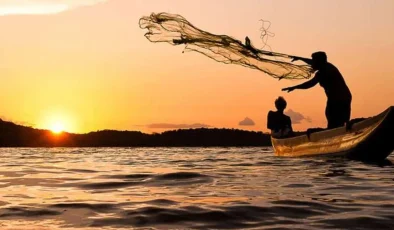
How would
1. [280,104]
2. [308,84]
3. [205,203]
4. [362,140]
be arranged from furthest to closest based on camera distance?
[280,104], [308,84], [362,140], [205,203]

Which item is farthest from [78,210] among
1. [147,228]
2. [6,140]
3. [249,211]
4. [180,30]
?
[6,140]

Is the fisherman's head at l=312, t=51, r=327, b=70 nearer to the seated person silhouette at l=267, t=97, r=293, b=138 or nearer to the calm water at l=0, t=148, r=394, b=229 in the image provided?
the seated person silhouette at l=267, t=97, r=293, b=138

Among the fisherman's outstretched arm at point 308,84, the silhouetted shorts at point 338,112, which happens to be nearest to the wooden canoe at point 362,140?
the silhouetted shorts at point 338,112

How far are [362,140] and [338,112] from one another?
1278mm

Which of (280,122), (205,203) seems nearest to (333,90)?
(280,122)

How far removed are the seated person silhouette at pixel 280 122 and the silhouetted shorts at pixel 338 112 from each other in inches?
155

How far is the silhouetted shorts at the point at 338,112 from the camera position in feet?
46.3

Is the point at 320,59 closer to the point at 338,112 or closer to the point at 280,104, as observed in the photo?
the point at 338,112

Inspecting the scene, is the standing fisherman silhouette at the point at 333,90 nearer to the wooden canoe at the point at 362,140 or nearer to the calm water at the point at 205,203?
the wooden canoe at the point at 362,140

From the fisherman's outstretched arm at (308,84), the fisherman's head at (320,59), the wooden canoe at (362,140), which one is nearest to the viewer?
the wooden canoe at (362,140)

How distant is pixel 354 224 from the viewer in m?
5.12

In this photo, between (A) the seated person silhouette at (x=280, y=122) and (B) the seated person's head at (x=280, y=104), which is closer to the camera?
(B) the seated person's head at (x=280, y=104)

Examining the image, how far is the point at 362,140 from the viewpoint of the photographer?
519 inches

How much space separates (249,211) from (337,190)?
8.00 ft
